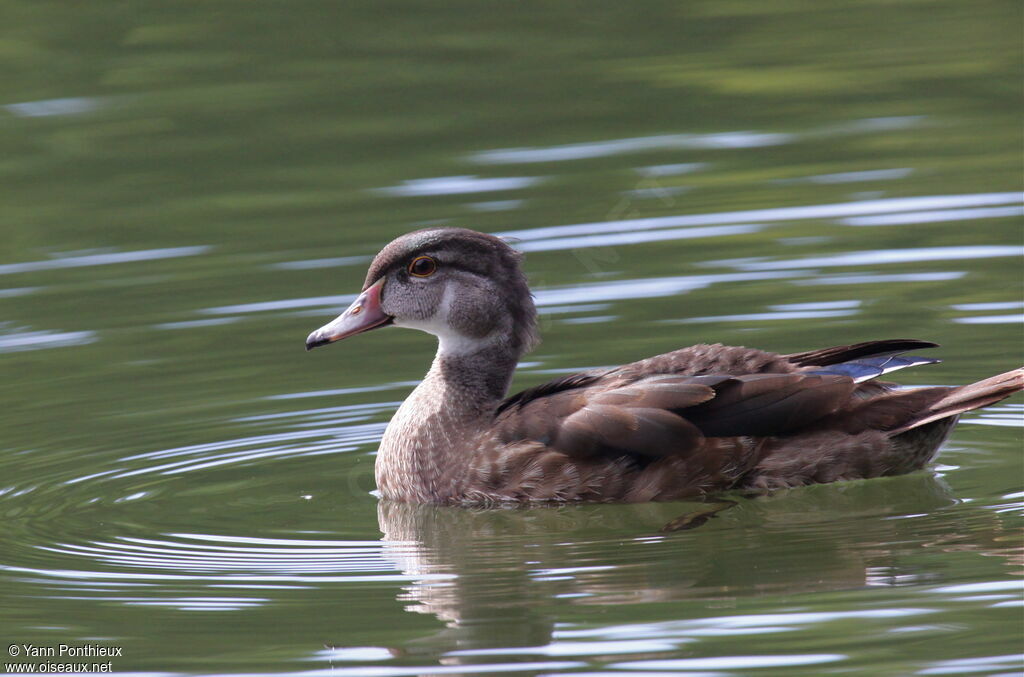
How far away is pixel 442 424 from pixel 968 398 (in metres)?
2.61

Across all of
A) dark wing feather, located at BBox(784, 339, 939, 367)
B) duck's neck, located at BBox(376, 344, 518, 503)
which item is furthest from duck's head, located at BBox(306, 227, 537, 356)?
dark wing feather, located at BBox(784, 339, 939, 367)

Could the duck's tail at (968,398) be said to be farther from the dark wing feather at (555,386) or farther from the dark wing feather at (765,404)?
the dark wing feather at (555,386)

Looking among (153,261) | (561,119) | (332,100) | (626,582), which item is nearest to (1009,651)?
(626,582)

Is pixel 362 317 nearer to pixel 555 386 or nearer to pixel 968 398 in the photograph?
pixel 555 386

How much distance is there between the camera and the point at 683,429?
8516mm

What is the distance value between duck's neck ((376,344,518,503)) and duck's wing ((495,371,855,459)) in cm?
67

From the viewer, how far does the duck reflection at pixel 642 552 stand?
7.25 metres

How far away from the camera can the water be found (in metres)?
7.20

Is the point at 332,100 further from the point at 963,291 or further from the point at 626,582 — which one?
the point at 626,582

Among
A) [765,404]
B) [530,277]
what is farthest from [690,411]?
[530,277]

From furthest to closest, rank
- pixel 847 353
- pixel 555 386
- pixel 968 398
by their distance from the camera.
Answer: pixel 555 386 → pixel 847 353 → pixel 968 398

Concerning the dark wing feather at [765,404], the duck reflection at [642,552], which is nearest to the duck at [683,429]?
the dark wing feather at [765,404]

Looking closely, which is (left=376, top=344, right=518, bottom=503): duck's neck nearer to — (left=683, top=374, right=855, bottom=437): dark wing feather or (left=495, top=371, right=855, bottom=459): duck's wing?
(left=495, top=371, right=855, bottom=459): duck's wing

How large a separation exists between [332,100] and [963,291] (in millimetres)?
6768
